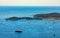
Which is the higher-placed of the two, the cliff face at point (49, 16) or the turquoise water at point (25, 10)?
the turquoise water at point (25, 10)

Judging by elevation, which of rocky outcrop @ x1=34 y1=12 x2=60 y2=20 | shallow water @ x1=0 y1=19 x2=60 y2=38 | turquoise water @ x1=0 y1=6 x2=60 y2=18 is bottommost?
shallow water @ x1=0 y1=19 x2=60 y2=38

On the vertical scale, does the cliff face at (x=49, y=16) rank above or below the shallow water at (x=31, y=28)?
above

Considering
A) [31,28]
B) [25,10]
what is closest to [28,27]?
[31,28]

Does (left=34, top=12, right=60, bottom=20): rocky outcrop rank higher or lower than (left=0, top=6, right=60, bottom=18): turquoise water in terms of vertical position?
lower

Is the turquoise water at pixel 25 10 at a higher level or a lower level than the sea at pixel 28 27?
higher

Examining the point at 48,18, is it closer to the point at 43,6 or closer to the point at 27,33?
the point at 43,6

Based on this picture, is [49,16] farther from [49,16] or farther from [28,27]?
[28,27]

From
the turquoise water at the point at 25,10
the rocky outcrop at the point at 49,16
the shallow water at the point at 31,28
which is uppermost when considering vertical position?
the turquoise water at the point at 25,10

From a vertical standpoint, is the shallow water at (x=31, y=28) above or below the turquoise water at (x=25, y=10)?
below

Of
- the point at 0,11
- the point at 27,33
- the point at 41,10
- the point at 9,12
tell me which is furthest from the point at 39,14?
the point at 0,11
